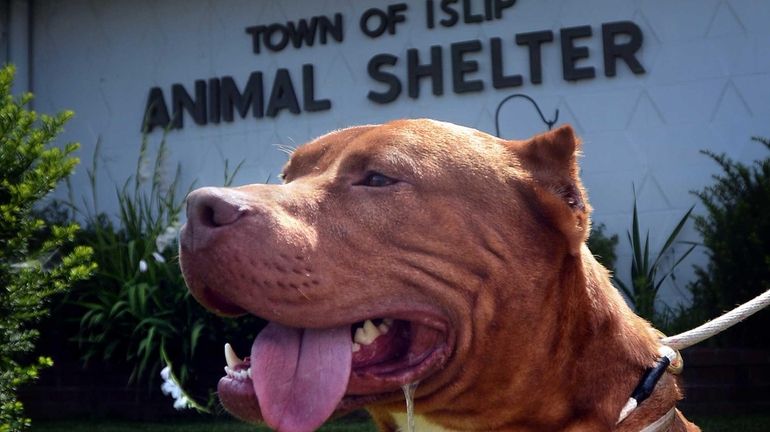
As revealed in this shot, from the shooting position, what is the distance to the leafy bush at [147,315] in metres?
6.71

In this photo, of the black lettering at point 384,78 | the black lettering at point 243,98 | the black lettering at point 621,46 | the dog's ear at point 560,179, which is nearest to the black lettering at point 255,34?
the black lettering at point 243,98

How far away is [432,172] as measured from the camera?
2.72 m

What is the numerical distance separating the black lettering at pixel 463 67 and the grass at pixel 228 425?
268 cm

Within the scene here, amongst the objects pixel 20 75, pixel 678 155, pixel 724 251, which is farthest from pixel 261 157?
pixel 724 251

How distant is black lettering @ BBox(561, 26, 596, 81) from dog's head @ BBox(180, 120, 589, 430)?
486 centimetres

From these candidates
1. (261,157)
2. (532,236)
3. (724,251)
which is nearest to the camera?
(532,236)

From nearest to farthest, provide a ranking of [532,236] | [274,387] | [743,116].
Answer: [274,387]
[532,236]
[743,116]

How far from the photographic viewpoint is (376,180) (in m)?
2.71

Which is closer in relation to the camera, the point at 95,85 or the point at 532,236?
the point at 532,236

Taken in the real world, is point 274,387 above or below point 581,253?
below

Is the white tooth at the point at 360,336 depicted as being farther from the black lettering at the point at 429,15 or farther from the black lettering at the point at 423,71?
the black lettering at the point at 429,15

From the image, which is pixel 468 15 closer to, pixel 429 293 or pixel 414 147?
pixel 414 147

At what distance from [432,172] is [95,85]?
7.19 metres

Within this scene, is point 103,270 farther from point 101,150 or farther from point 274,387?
point 274,387
